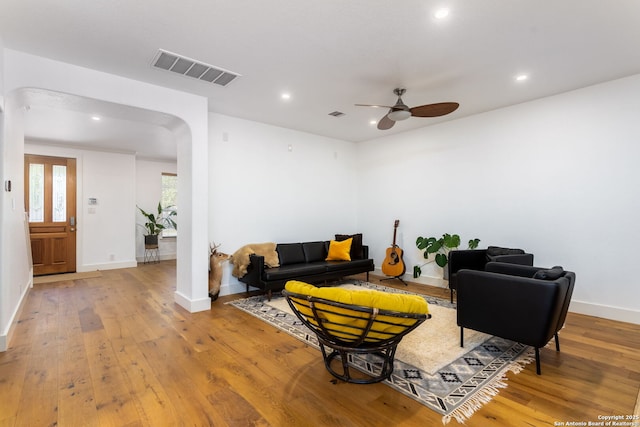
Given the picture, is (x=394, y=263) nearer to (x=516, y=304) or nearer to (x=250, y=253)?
(x=250, y=253)

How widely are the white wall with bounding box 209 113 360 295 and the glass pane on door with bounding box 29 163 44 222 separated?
4.43m

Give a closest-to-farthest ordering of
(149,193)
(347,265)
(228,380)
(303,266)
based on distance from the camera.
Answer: (228,380) < (303,266) < (347,265) < (149,193)

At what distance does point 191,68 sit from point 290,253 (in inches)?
123

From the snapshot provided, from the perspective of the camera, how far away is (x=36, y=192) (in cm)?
637

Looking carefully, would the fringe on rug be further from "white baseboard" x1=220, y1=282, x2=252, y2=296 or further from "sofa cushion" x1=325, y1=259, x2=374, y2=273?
"white baseboard" x1=220, y1=282, x2=252, y2=296

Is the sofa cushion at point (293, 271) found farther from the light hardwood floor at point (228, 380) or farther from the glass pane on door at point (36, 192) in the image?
the glass pane on door at point (36, 192)

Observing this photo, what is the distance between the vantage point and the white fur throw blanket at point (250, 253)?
15.5 feet

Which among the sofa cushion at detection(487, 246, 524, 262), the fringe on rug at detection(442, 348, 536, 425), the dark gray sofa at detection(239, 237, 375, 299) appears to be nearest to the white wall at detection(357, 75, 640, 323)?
the sofa cushion at detection(487, 246, 524, 262)

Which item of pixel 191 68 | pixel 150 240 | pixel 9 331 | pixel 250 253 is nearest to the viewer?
pixel 9 331

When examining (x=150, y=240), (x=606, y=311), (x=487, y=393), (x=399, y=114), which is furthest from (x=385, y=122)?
(x=150, y=240)

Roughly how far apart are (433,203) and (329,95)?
2.79 metres

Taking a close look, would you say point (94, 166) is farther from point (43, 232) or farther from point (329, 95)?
point (329, 95)

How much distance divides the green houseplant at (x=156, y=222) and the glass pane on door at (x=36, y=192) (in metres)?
1.96

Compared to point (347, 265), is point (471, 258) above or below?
above
